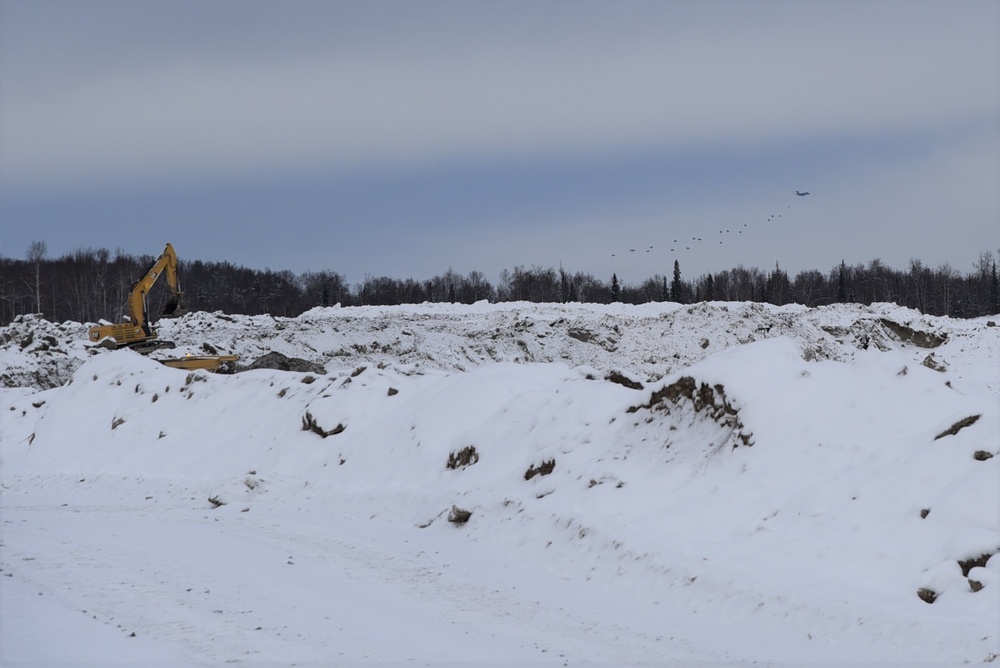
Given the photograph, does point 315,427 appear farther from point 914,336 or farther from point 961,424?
point 914,336

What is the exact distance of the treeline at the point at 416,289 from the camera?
82750mm

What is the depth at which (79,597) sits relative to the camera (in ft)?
28.5

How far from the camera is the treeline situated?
82.8m

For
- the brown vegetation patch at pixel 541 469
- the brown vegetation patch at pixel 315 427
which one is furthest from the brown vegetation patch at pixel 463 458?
the brown vegetation patch at pixel 315 427

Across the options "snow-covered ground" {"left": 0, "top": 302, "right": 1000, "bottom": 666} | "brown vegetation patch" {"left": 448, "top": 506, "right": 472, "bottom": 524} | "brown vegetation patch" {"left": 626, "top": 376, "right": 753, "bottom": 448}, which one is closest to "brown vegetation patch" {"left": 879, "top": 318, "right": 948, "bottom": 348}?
"snow-covered ground" {"left": 0, "top": 302, "right": 1000, "bottom": 666}

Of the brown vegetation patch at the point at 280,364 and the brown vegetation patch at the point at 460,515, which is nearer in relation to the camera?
the brown vegetation patch at the point at 460,515

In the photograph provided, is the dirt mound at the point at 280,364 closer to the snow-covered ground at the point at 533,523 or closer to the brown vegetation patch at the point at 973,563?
the snow-covered ground at the point at 533,523

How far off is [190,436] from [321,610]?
42.7 feet

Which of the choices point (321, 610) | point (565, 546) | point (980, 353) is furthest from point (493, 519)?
point (980, 353)

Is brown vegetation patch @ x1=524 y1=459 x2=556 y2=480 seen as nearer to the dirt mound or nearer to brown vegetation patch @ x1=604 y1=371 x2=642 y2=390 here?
brown vegetation patch @ x1=604 y1=371 x2=642 y2=390

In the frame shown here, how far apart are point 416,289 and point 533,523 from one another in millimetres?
100333

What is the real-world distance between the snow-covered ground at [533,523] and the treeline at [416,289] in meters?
66.0

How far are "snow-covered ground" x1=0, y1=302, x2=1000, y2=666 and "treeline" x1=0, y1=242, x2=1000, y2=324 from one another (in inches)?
2600

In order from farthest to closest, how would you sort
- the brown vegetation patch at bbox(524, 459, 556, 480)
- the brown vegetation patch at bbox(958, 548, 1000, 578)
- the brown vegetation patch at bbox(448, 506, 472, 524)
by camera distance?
the brown vegetation patch at bbox(524, 459, 556, 480), the brown vegetation patch at bbox(448, 506, 472, 524), the brown vegetation patch at bbox(958, 548, 1000, 578)
